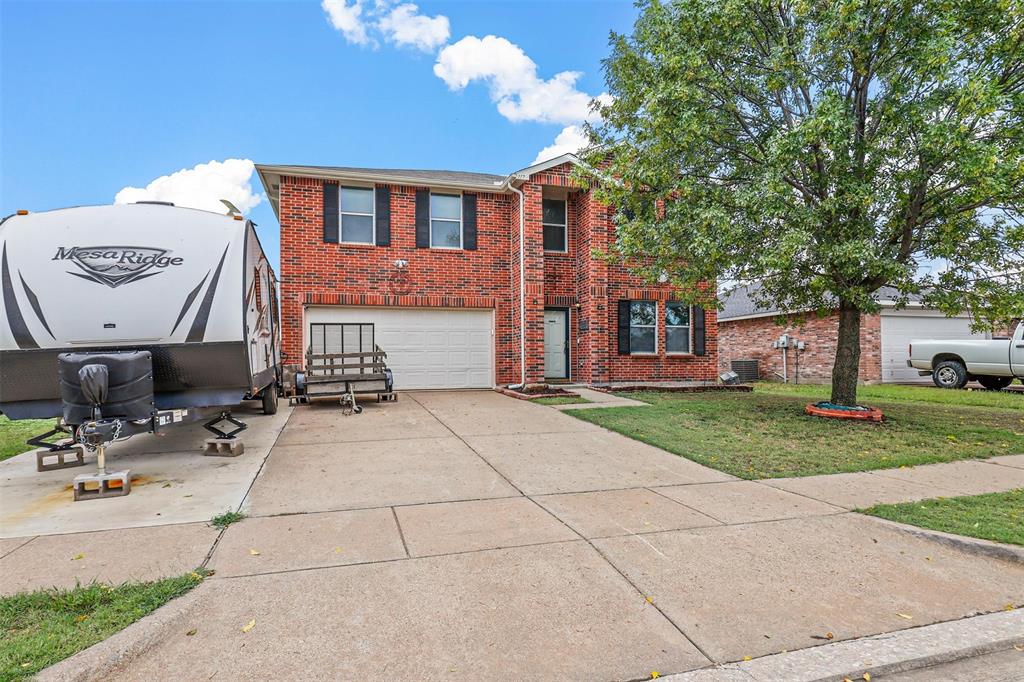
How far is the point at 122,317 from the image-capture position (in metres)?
5.26

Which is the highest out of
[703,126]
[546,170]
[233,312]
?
[546,170]

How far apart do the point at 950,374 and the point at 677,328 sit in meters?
8.22

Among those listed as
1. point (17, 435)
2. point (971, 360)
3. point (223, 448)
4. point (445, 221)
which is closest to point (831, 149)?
point (445, 221)

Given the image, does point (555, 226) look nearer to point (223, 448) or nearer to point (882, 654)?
point (223, 448)

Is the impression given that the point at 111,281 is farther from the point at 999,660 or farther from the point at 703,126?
the point at 703,126

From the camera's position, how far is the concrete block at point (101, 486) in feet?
15.5

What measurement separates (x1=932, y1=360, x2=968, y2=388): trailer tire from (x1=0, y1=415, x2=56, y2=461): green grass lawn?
67.1 ft

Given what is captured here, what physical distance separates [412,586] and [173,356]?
4005 millimetres

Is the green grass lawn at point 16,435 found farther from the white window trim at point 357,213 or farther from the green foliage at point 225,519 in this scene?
the white window trim at point 357,213

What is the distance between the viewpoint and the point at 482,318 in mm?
13695

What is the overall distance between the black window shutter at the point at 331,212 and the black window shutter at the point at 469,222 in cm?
306

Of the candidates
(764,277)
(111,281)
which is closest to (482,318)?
(764,277)

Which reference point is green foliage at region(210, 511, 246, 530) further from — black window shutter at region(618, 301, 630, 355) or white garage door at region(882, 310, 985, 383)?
white garage door at region(882, 310, 985, 383)

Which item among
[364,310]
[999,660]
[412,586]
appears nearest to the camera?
[999,660]
